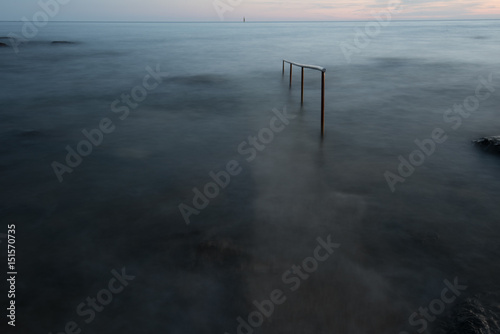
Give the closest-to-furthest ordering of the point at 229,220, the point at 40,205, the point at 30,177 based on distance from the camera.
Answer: the point at 229,220, the point at 40,205, the point at 30,177

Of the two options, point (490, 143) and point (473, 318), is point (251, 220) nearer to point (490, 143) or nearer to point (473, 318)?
point (473, 318)

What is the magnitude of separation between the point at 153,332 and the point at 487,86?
17654mm

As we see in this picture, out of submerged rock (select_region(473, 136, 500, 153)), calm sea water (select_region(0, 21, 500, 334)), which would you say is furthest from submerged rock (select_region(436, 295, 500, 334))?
submerged rock (select_region(473, 136, 500, 153))

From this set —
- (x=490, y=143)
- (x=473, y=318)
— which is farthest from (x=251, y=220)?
(x=490, y=143)

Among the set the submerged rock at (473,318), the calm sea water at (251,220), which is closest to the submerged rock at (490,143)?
the calm sea water at (251,220)

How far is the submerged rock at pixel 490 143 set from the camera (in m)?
7.72

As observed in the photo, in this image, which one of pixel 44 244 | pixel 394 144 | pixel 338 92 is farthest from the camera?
pixel 338 92

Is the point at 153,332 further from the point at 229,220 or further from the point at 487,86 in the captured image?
the point at 487,86

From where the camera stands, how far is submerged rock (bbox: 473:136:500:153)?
304 inches

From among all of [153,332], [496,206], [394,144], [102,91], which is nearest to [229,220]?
[153,332]

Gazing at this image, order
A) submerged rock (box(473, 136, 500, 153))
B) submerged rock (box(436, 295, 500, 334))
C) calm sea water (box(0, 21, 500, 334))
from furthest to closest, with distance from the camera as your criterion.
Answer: submerged rock (box(473, 136, 500, 153)), calm sea water (box(0, 21, 500, 334)), submerged rock (box(436, 295, 500, 334))

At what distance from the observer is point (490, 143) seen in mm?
7988

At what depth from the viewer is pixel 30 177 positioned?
6965mm

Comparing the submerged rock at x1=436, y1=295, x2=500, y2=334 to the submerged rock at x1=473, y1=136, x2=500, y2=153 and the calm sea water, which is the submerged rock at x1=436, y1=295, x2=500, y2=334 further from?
the submerged rock at x1=473, y1=136, x2=500, y2=153
